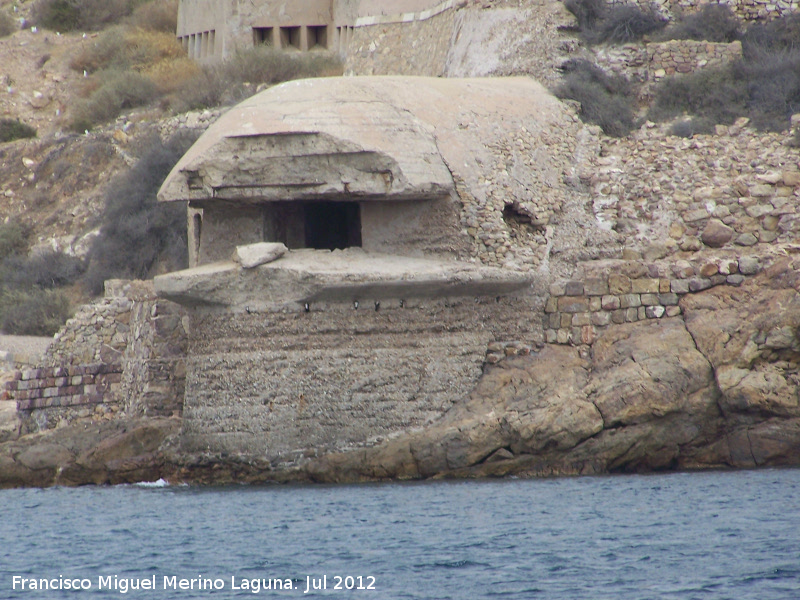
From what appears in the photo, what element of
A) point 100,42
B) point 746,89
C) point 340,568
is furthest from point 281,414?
point 100,42

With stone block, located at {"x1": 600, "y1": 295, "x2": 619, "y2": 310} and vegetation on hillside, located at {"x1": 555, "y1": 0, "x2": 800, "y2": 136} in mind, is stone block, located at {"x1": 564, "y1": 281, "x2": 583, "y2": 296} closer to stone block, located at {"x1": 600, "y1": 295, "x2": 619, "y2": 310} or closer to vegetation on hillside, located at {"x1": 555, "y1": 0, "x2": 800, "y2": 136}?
stone block, located at {"x1": 600, "y1": 295, "x2": 619, "y2": 310}

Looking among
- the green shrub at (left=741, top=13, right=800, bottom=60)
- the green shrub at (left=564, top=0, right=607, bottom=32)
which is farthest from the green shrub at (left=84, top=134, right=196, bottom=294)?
the green shrub at (left=741, top=13, right=800, bottom=60)

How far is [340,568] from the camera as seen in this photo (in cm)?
1152

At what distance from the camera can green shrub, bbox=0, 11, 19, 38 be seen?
42.7 meters

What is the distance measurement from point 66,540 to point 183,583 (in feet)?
7.84

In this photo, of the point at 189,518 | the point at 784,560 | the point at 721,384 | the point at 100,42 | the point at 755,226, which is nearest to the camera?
the point at 784,560

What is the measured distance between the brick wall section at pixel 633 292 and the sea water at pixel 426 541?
198 centimetres

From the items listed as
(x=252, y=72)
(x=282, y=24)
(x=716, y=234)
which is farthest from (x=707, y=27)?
(x=282, y=24)

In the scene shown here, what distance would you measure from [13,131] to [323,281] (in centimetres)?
2346

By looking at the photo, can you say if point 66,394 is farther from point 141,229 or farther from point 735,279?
point 141,229

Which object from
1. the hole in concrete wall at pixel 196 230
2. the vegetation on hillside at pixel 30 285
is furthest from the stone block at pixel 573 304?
the vegetation on hillside at pixel 30 285

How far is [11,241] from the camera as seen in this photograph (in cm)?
3212

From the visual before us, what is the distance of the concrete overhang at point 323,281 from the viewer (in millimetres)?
15742

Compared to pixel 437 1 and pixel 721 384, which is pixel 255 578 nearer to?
pixel 721 384
